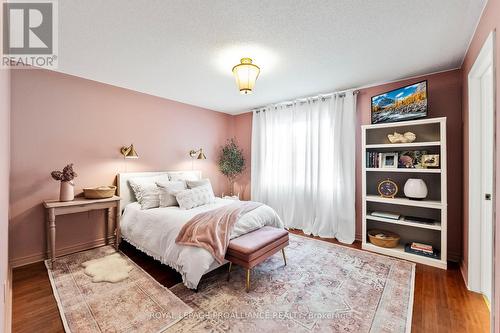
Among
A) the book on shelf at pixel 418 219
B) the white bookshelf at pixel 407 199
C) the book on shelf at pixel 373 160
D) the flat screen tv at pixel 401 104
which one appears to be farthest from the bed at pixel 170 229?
the flat screen tv at pixel 401 104

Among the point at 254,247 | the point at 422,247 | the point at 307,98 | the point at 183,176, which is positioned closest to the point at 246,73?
the point at 254,247

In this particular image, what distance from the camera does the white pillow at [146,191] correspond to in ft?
10.4

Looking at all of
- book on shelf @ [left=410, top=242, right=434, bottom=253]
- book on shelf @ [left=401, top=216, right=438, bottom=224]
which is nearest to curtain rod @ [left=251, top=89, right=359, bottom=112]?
book on shelf @ [left=401, top=216, right=438, bottom=224]

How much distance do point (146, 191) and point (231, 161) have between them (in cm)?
208

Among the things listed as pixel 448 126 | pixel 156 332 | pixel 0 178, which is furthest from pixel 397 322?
pixel 0 178

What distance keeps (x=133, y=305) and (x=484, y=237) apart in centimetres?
337

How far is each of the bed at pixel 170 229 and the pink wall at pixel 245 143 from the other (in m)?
1.66

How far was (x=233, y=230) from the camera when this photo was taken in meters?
2.47

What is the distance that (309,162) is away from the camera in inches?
160

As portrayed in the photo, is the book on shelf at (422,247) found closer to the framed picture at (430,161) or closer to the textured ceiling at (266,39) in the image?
the framed picture at (430,161)

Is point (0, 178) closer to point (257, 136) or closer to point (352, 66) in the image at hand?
point (352, 66)

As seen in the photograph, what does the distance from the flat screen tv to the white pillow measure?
346 centimetres

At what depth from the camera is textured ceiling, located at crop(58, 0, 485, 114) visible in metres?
1.73

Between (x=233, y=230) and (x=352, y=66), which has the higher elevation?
(x=352, y=66)
